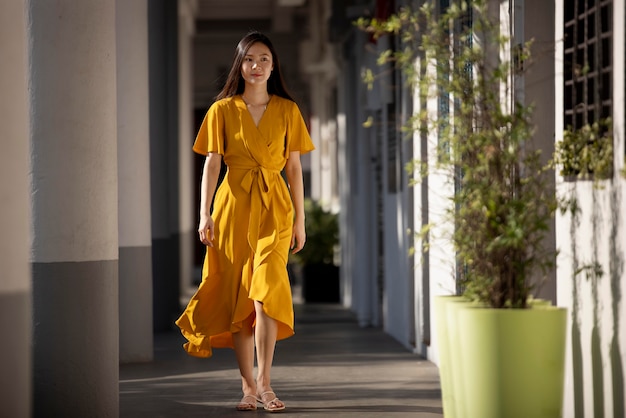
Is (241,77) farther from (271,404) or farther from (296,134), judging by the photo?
(271,404)

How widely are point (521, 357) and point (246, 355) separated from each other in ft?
6.89

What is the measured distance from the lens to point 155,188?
11086mm

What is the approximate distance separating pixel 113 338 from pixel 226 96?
56.2 inches

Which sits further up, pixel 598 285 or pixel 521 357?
pixel 598 285

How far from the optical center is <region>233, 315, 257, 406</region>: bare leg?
6.07 metres

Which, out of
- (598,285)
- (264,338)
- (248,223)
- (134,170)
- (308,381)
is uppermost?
(134,170)

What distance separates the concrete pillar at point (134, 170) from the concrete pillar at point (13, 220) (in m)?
4.18

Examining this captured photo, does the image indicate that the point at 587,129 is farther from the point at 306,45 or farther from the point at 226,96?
the point at 306,45

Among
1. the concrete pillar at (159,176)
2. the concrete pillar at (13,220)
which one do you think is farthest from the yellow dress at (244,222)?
the concrete pillar at (159,176)

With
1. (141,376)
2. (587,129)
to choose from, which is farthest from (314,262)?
(587,129)

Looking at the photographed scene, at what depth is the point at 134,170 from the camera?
8.81 m

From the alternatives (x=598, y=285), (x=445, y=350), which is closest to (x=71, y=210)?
(x=445, y=350)

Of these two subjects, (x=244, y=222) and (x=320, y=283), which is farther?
(x=320, y=283)

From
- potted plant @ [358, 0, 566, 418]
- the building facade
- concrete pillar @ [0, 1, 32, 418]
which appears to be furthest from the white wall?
concrete pillar @ [0, 1, 32, 418]
